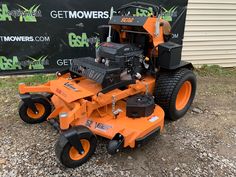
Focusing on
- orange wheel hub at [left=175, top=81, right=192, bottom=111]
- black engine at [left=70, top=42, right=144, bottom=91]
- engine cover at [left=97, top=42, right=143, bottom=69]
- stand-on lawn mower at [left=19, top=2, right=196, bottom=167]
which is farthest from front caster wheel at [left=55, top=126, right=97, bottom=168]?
orange wheel hub at [left=175, top=81, right=192, bottom=111]

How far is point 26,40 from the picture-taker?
16.6ft

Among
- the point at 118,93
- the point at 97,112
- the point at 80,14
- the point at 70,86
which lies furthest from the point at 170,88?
the point at 80,14

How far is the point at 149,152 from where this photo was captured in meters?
3.06

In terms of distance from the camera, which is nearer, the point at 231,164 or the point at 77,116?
the point at 77,116

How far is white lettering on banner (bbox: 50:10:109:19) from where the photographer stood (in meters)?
5.01

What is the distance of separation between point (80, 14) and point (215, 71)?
11.2 feet

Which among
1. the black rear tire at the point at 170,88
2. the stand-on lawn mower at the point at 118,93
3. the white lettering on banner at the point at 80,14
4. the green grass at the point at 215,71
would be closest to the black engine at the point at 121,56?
the stand-on lawn mower at the point at 118,93

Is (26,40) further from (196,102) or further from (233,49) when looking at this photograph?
(233,49)

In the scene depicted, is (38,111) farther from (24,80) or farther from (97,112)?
Answer: (24,80)

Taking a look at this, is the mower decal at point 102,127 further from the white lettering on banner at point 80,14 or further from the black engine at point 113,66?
the white lettering on banner at point 80,14

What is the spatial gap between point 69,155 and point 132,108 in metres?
0.90

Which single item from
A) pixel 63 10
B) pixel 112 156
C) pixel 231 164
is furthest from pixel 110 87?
pixel 63 10

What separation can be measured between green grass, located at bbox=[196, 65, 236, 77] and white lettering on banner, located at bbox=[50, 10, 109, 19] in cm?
259

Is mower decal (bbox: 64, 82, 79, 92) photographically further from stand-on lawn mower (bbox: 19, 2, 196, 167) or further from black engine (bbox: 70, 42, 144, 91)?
black engine (bbox: 70, 42, 144, 91)
